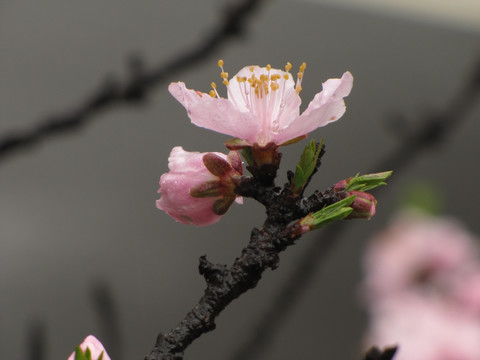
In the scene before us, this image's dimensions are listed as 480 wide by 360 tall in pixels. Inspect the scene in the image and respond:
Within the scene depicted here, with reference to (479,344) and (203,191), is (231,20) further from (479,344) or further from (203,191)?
(479,344)

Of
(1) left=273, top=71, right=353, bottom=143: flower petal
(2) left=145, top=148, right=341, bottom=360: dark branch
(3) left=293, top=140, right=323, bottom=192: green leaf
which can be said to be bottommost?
(2) left=145, top=148, right=341, bottom=360: dark branch

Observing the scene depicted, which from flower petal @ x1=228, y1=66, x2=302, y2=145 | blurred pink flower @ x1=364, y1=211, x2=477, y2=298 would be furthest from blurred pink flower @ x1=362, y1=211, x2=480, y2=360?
flower petal @ x1=228, y1=66, x2=302, y2=145

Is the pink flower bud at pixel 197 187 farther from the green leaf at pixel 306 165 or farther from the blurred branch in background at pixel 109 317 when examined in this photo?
the blurred branch in background at pixel 109 317

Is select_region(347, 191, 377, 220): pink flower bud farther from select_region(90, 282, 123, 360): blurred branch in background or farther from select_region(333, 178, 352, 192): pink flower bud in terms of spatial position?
select_region(90, 282, 123, 360): blurred branch in background

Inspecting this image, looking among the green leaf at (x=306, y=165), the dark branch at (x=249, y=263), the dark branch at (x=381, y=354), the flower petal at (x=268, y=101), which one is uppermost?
the flower petal at (x=268, y=101)

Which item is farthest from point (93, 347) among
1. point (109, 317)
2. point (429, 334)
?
point (429, 334)

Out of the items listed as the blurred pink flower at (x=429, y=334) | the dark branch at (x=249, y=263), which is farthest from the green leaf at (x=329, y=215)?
the blurred pink flower at (x=429, y=334)

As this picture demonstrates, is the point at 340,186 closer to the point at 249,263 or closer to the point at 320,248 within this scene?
the point at 249,263
